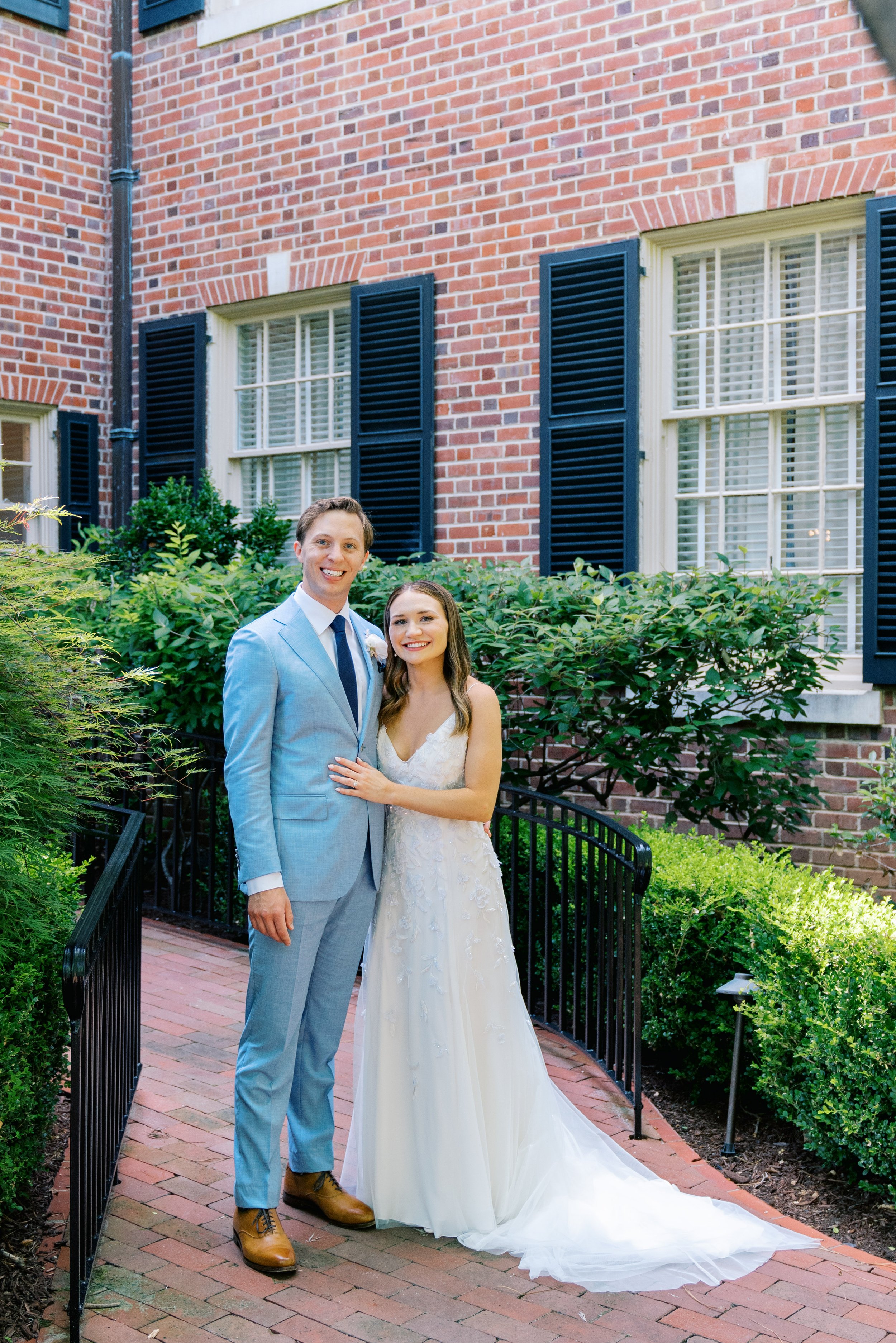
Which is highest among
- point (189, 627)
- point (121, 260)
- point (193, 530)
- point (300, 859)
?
point (121, 260)

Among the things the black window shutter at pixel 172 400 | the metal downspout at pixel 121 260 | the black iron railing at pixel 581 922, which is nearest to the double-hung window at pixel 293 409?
the black window shutter at pixel 172 400

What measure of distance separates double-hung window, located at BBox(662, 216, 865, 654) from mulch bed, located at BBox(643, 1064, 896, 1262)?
289cm

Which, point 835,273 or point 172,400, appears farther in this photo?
point 172,400

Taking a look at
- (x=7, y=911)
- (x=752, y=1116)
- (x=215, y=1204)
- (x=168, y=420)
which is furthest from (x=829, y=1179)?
(x=168, y=420)

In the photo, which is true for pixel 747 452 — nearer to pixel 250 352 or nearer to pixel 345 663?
pixel 250 352

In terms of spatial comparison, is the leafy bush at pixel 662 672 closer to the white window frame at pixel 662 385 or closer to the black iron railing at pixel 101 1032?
the white window frame at pixel 662 385

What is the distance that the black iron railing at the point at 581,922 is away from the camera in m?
4.30

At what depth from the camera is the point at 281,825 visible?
3.21m

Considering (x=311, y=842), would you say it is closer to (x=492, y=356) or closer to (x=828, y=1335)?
(x=828, y=1335)

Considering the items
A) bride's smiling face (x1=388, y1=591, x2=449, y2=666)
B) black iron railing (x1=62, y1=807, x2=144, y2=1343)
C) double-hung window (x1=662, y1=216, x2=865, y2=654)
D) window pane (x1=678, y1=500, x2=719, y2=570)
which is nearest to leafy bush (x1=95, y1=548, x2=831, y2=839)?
double-hung window (x1=662, y1=216, x2=865, y2=654)

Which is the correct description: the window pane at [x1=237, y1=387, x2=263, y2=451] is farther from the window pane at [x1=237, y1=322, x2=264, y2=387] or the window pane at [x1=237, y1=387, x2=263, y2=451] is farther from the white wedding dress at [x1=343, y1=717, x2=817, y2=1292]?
the white wedding dress at [x1=343, y1=717, x2=817, y2=1292]

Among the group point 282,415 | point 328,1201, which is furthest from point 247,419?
point 328,1201

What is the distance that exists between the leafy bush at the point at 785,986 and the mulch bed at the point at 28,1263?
7.06 ft

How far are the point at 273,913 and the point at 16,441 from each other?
7142 mm
